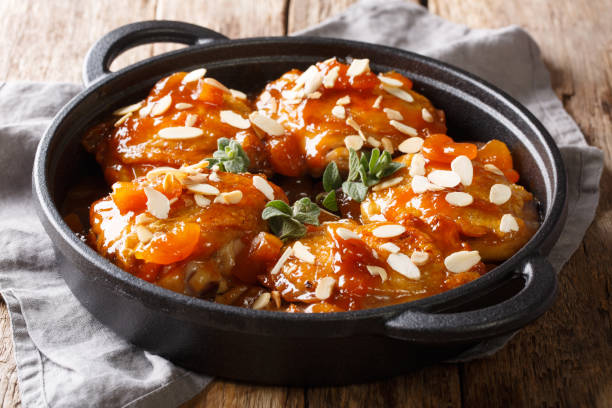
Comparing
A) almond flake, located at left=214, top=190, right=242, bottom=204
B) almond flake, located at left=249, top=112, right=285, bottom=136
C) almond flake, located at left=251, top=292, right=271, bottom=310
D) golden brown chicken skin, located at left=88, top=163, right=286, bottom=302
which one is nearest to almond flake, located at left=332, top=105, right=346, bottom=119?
almond flake, located at left=249, top=112, right=285, bottom=136

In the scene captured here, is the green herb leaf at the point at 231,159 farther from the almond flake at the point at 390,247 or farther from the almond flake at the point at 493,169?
the almond flake at the point at 493,169

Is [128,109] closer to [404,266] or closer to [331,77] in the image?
[331,77]

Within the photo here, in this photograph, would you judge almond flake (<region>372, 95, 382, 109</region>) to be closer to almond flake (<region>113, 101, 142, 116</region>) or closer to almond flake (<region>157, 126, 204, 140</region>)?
almond flake (<region>157, 126, 204, 140</region>)

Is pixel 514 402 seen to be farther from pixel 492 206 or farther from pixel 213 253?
pixel 213 253

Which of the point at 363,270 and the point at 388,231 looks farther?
the point at 388,231

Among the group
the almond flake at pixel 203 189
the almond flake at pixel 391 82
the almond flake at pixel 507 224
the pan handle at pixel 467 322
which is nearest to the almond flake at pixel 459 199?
the almond flake at pixel 507 224

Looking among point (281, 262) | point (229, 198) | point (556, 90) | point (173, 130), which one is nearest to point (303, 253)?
point (281, 262)

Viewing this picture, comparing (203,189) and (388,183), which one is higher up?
(203,189)

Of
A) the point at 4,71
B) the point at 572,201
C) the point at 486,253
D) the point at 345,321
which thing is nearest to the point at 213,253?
the point at 345,321
